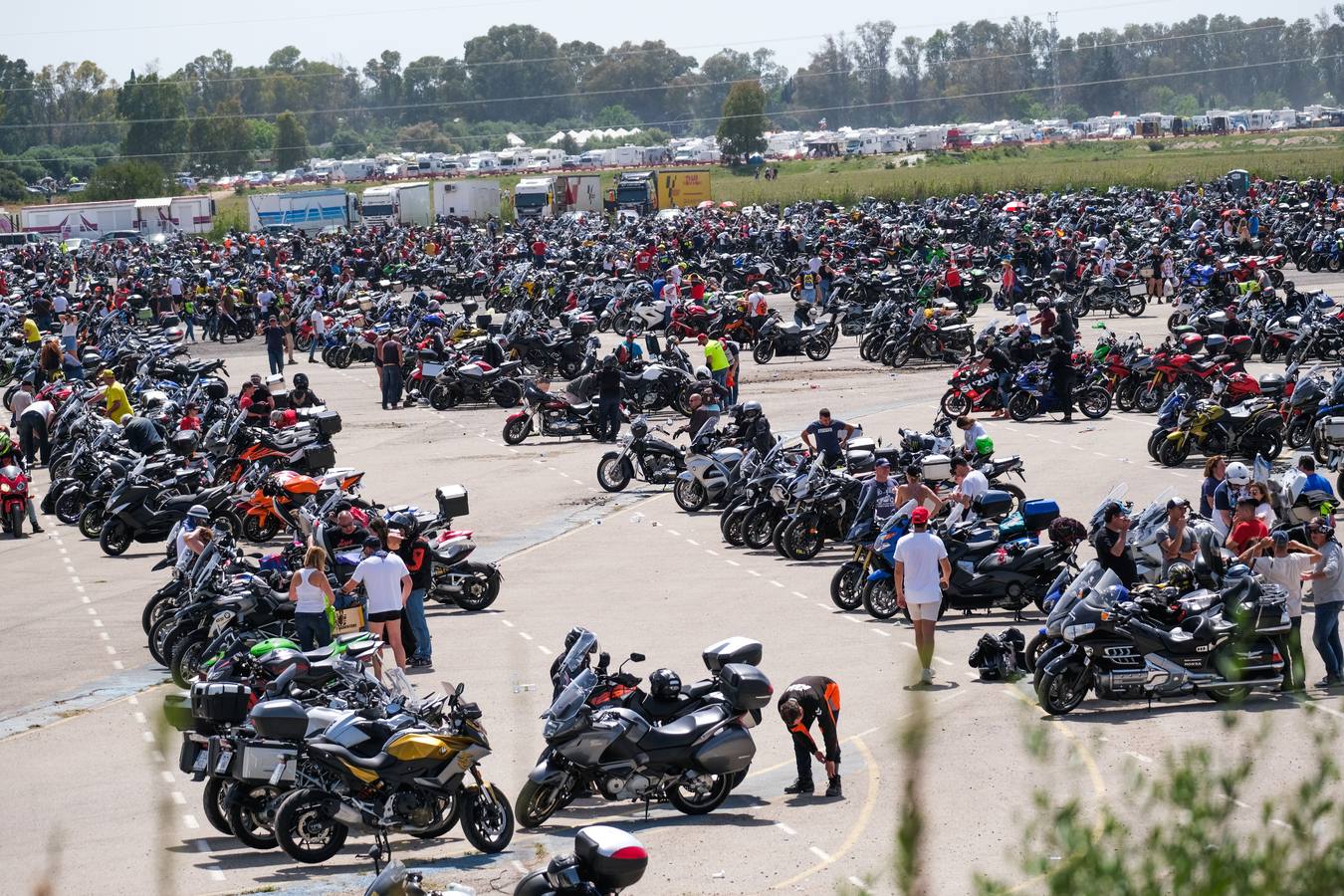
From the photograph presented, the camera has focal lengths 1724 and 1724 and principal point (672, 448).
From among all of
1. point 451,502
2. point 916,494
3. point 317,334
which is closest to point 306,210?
point 317,334

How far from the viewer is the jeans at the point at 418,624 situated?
47.7 feet

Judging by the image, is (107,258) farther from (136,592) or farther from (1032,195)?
(136,592)

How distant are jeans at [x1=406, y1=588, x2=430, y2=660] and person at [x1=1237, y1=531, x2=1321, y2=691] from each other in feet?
21.9

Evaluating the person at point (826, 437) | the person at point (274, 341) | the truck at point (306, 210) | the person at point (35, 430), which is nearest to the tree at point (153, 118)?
the truck at point (306, 210)

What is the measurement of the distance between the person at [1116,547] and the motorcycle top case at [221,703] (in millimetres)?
6516

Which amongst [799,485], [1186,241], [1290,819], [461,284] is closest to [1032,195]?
[1186,241]

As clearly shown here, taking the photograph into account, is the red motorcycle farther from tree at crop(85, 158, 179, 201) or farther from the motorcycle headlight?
tree at crop(85, 158, 179, 201)

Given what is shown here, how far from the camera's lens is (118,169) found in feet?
339

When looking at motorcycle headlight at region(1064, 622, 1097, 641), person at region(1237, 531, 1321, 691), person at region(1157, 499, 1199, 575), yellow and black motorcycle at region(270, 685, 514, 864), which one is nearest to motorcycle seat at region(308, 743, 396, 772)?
yellow and black motorcycle at region(270, 685, 514, 864)

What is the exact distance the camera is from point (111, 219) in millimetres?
85062

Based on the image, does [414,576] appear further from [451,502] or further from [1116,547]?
[1116,547]

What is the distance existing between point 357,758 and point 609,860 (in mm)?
2612

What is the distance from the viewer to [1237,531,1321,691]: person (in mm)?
12134

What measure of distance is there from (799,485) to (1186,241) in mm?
32124
